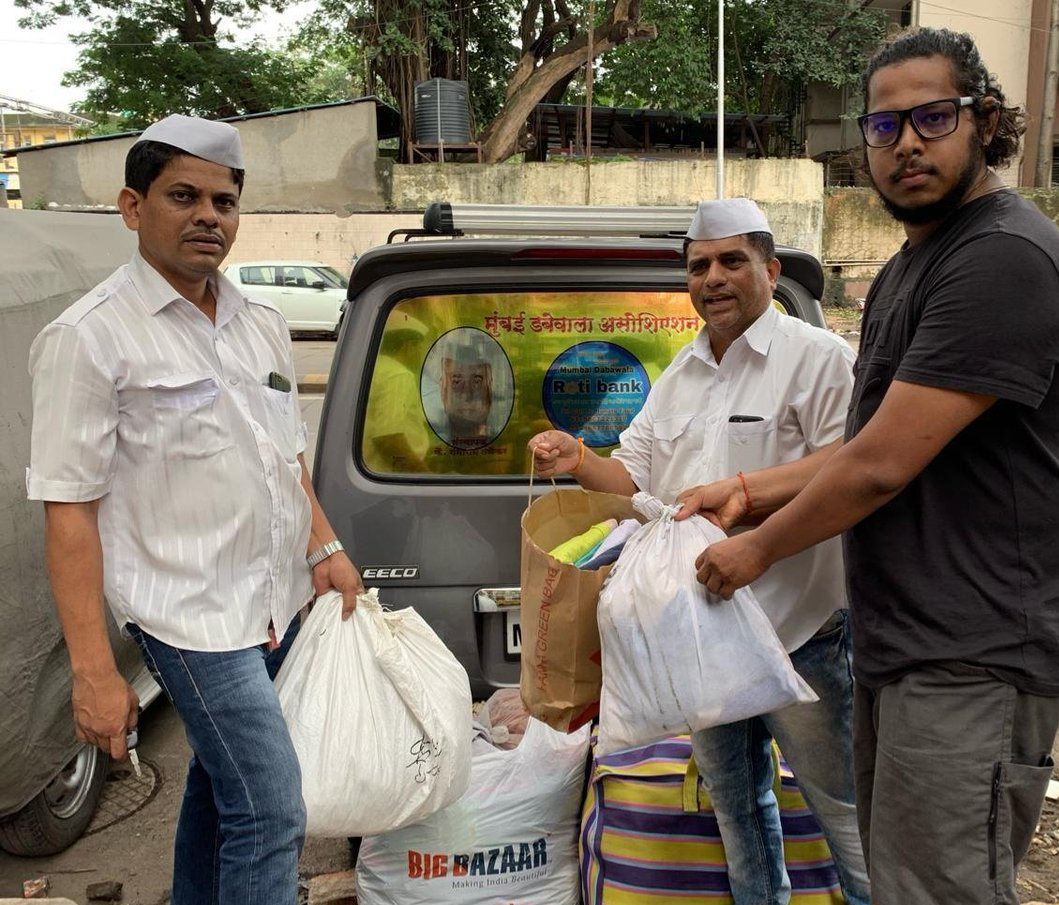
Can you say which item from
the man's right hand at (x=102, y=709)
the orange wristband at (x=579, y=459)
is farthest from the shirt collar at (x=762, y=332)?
the man's right hand at (x=102, y=709)

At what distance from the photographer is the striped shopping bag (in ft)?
7.66

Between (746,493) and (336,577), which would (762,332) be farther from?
(336,577)

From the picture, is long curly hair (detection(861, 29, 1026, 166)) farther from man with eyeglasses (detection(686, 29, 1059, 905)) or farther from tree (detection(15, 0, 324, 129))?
tree (detection(15, 0, 324, 129))

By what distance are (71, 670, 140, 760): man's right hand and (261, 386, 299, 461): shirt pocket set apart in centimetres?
60

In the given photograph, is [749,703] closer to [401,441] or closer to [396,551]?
[396,551]

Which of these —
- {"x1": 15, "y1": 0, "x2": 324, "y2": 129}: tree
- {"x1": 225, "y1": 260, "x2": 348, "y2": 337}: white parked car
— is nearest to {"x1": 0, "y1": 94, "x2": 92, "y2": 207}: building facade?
{"x1": 15, "y1": 0, "x2": 324, "y2": 129}: tree

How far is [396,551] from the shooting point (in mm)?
2711

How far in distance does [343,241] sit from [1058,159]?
784 inches

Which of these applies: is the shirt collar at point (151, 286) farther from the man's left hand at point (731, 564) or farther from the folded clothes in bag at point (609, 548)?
the man's left hand at point (731, 564)

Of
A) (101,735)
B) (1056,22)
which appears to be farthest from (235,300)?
(1056,22)

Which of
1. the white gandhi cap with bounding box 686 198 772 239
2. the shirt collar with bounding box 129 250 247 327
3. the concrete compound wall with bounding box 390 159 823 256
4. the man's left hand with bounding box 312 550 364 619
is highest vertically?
the concrete compound wall with bounding box 390 159 823 256

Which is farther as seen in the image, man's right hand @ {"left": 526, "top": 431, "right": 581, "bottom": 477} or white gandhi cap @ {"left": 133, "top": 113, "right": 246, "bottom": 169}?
man's right hand @ {"left": 526, "top": 431, "right": 581, "bottom": 477}

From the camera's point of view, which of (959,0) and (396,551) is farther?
(959,0)

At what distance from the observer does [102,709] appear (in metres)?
1.89
